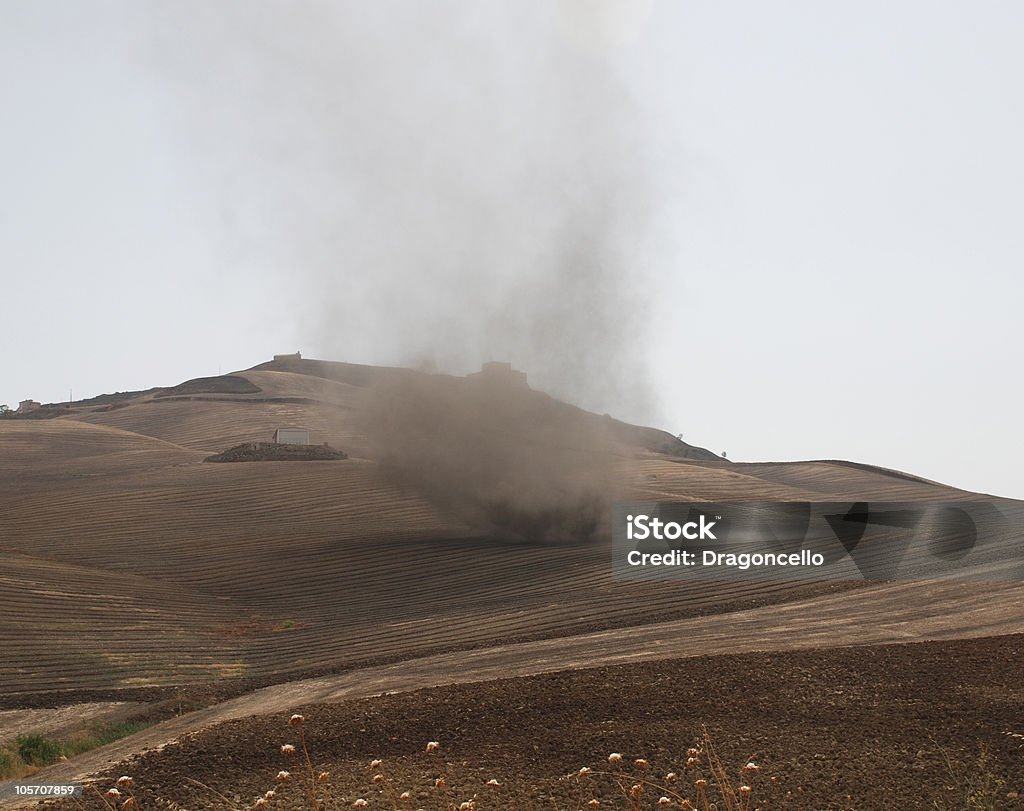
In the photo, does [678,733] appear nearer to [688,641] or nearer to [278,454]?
[688,641]

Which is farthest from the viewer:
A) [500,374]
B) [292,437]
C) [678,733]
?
[292,437]

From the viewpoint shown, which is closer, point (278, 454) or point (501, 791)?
point (501, 791)

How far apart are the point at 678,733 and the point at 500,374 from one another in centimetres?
2102

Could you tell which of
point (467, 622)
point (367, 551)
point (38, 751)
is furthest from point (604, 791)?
point (367, 551)

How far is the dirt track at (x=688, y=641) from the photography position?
1533cm

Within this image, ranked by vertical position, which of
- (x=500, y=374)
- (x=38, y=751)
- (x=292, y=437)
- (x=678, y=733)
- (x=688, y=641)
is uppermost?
(x=500, y=374)

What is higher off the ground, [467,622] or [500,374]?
[500,374]

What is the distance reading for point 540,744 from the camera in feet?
35.3

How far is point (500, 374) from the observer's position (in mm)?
31219

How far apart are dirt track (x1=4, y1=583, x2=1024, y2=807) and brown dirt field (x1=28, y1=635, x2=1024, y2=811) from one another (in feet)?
4.74

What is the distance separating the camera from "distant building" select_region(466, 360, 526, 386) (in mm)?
31078

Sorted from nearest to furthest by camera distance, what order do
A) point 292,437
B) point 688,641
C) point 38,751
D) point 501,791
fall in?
point 501,791 < point 38,751 < point 688,641 < point 292,437

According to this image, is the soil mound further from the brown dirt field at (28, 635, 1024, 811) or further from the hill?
the brown dirt field at (28, 635, 1024, 811)

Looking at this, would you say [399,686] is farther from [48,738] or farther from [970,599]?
[970,599]
